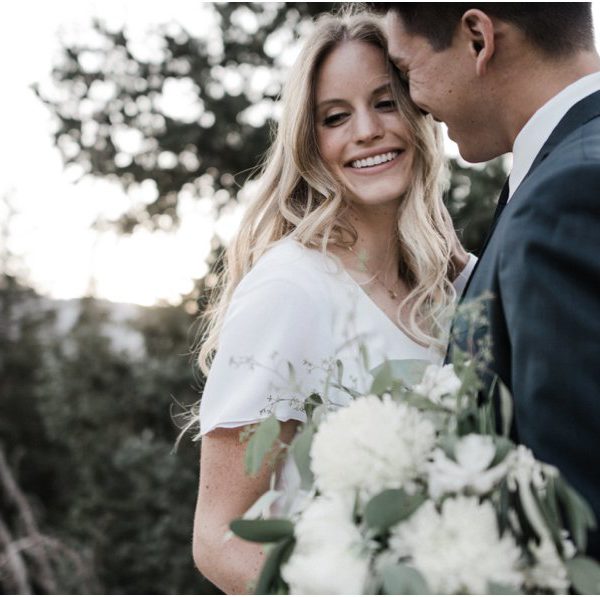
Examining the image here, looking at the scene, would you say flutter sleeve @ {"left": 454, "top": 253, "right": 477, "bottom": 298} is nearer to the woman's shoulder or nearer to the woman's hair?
the woman's hair

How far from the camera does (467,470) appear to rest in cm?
134

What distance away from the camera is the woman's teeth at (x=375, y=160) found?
9.89ft

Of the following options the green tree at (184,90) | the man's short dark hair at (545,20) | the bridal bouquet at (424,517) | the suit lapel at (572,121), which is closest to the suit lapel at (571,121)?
the suit lapel at (572,121)

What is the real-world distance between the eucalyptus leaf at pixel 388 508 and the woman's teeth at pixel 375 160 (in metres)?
1.86

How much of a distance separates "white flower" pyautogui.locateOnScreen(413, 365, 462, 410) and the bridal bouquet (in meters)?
0.04

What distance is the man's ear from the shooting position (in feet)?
7.25

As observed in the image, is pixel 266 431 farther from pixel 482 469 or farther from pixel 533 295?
pixel 533 295

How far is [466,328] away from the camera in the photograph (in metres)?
1.93

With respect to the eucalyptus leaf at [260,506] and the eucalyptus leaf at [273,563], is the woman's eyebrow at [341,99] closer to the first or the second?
the eucalyptus leaf at [260,506]

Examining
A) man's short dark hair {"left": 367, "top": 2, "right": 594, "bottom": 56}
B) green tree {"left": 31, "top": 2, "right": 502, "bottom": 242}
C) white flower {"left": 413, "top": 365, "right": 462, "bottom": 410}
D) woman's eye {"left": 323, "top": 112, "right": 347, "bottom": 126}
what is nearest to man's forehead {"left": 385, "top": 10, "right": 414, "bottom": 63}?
man's short dark hair {"left": 367, "top": 2, "right": 594, "bottom": 56}

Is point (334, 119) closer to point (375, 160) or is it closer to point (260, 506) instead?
point (375, 160)

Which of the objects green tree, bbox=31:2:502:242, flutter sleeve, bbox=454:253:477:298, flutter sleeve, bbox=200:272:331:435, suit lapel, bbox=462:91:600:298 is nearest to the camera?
suit lapel, bbox=462:91:600:298

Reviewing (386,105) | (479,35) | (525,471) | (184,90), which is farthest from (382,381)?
(184,90)

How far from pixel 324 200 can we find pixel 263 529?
6.01 feet
